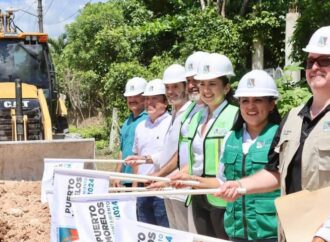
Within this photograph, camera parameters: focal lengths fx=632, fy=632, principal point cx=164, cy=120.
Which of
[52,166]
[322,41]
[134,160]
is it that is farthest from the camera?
[52,166]

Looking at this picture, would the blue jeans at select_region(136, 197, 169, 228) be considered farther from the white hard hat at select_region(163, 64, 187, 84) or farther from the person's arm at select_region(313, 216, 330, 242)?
the person's arm at select_region(313, 216, 330, 242)

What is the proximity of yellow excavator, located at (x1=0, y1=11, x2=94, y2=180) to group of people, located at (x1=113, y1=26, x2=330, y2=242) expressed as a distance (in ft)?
10.3

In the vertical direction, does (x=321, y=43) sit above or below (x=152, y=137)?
above

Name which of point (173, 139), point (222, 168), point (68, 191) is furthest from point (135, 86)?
point (222, 168)

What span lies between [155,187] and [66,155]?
4.23 metres

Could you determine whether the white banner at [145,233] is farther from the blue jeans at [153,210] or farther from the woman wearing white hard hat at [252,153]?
the blue jeans at [153,210]

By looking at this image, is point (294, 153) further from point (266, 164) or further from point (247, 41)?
point (247, 41)

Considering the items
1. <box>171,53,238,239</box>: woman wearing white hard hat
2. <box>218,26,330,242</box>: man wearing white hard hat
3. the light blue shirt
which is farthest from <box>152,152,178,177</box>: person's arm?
→ <box>218,26,330,242</box>: man wearing white hard hat

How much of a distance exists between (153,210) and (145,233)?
2.59 m

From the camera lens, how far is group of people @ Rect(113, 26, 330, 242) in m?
2.83

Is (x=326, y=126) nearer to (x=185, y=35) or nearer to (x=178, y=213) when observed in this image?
→ (x=178, y=213)

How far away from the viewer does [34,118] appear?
966 cm

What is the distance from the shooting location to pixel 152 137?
5629 mm

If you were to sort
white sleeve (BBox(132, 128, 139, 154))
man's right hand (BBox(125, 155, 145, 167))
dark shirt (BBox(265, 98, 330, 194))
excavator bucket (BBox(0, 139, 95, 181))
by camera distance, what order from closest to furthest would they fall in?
dark shirt (BBox(265, 98, 330, 194)) → man's right hand (BBox(125, 155, 145, 167)) → white sleeve (BBox(132, 128, 139, 154)) → excavator bucket (BBox(0, 139, 95, 181))
